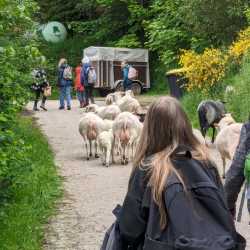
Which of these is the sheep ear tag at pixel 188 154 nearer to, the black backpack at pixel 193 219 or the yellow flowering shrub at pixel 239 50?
the black backpack at pixel 193 219

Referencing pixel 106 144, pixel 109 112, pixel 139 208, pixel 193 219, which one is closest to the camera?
pixel 193 219

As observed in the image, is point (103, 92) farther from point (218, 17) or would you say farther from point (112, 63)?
point (218, 17)

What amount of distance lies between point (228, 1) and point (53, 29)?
1870 cm

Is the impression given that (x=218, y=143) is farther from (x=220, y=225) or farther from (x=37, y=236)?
(x=220, y=225)

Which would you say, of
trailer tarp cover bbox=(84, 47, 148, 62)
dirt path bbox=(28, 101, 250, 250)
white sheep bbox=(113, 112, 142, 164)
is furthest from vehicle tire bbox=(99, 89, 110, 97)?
white sheep bbox=(113, 112, 142, 164)

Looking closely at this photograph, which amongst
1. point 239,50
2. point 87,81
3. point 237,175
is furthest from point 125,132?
point 87,81

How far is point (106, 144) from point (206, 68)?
7.14 meters

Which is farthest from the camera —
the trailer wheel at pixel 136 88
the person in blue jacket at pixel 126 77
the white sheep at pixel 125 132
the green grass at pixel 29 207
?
the trailer wheel at pixel 136 88

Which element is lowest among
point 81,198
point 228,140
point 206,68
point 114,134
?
point 81,198

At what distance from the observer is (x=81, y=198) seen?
1020 centimetres

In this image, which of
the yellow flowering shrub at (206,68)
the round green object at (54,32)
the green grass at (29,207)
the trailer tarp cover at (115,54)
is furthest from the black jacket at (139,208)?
the round green object at (54,32)

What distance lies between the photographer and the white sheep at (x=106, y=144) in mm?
13109

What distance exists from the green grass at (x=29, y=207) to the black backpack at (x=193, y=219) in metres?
3.83

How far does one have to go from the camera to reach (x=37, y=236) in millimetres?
7762
